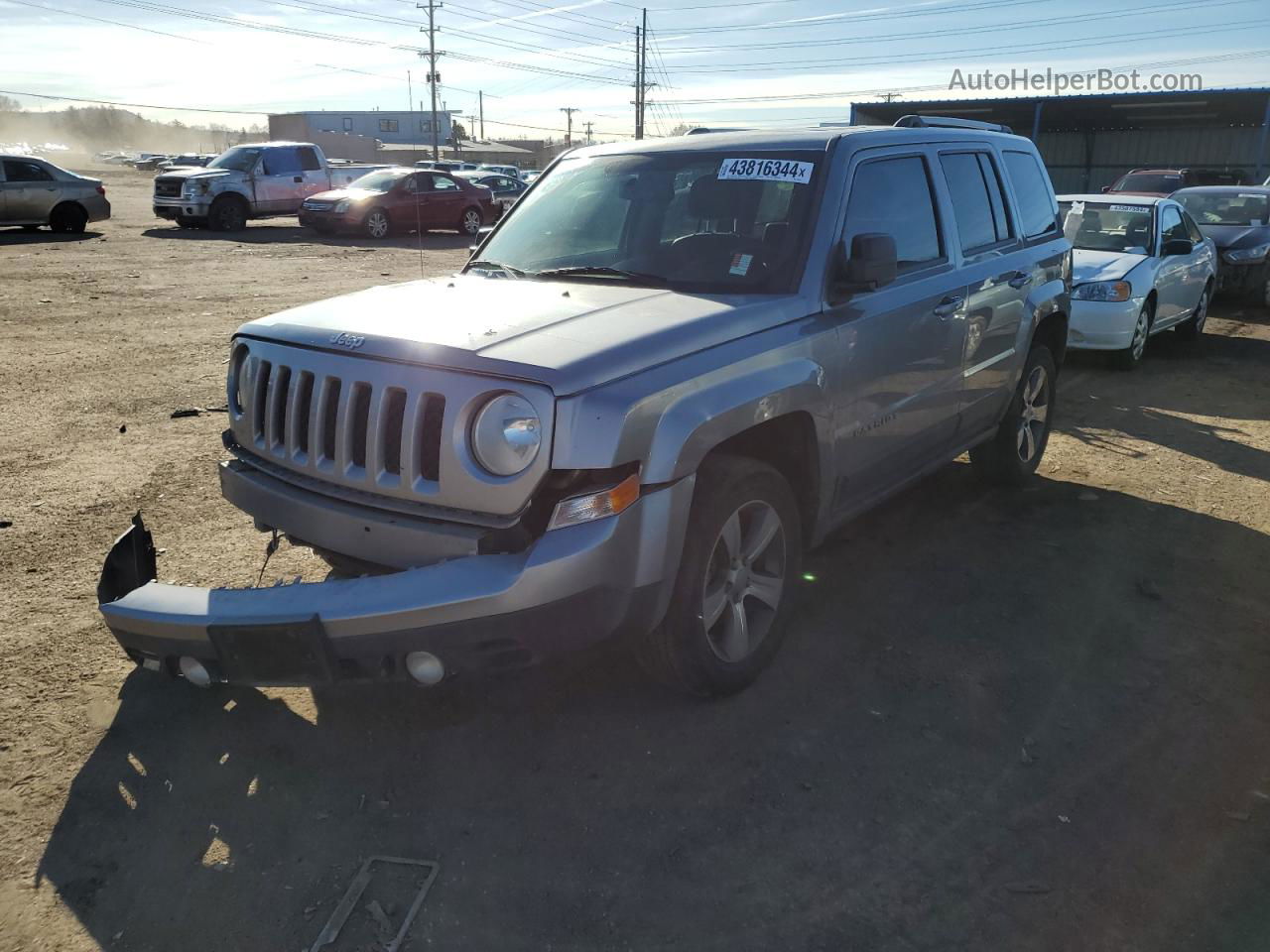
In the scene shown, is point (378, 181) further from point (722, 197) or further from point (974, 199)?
point (722, 197)

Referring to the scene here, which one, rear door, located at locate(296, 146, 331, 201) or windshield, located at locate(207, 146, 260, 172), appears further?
rear door, located at locate(296, 146, 331, 201)

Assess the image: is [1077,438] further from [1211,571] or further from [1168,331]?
[1168,331]

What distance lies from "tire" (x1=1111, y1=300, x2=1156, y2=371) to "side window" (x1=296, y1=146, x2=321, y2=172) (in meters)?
19.6

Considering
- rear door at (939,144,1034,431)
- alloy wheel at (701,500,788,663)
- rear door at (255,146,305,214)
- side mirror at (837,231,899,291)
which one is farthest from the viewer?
rear door at (255,146,305,214)

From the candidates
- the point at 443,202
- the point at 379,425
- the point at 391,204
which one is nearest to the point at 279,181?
the point at 391,204

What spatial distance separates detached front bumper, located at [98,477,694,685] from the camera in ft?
8.82

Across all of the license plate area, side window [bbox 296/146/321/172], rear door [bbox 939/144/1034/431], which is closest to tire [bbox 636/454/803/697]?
the license plate area

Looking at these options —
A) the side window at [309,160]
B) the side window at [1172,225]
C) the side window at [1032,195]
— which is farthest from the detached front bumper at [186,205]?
the side window at [1032,195]

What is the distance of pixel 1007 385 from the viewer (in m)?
5.46

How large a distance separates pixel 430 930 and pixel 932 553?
11.0 feet

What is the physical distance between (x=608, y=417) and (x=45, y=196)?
848 inches

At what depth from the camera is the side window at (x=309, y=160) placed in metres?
23.6

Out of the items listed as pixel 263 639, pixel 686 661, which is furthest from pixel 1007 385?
pixel 263 639

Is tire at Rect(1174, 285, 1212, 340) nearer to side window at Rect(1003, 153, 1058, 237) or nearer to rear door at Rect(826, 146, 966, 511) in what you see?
side window at Rect(1003, 153, 1058, 237)
